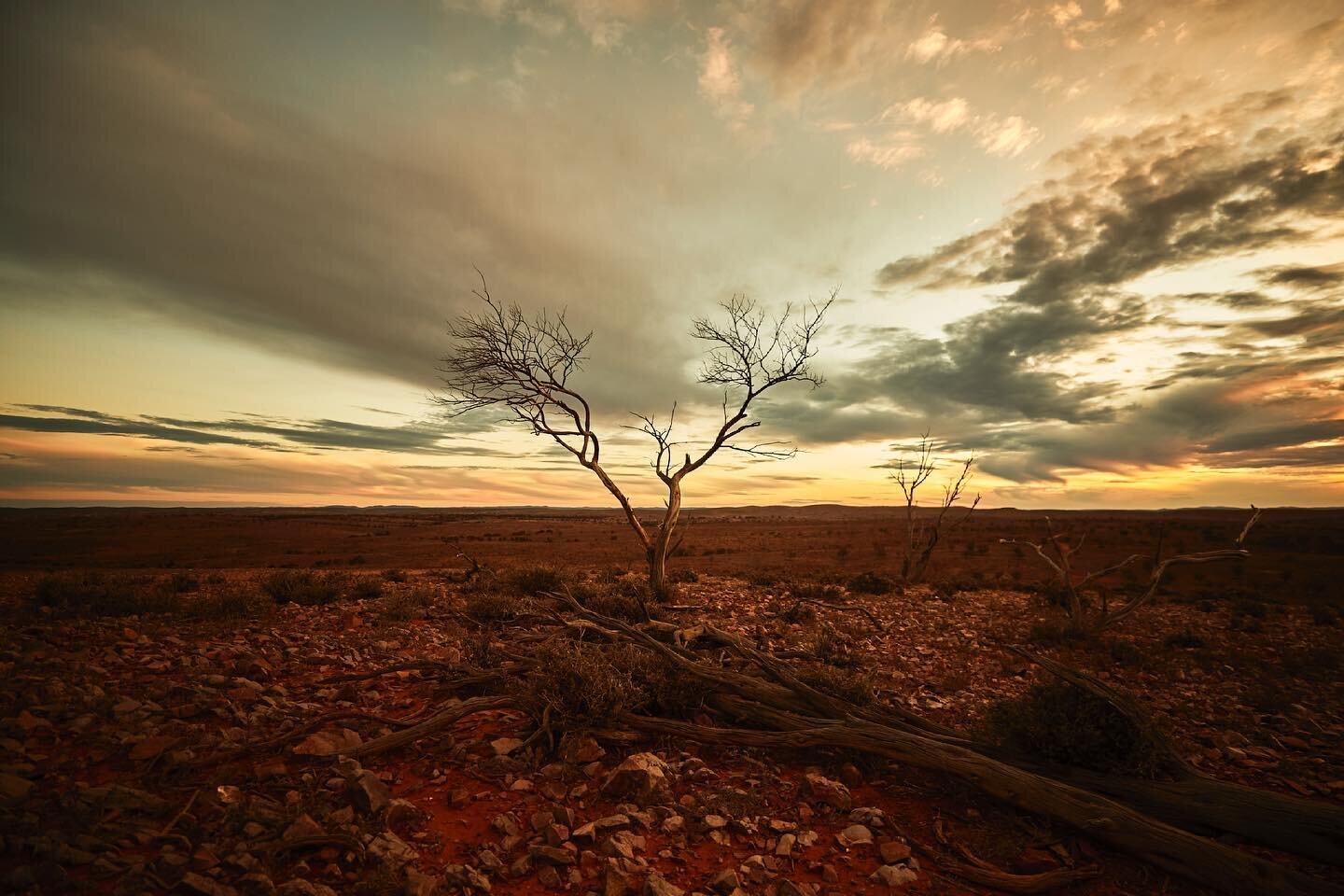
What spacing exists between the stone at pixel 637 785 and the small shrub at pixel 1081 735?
3389 mm

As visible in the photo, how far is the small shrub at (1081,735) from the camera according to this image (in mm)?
4781

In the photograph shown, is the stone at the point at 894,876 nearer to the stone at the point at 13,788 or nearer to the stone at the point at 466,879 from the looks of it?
the stone at the point at 466,879

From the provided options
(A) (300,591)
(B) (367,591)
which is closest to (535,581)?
(B) (367,591)

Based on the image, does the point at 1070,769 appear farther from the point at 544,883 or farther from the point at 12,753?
the point at 12,753

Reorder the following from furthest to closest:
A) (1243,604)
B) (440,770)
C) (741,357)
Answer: (1243,604)
(741,357)
(440,770)

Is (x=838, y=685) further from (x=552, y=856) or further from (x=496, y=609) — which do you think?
(x=496, y=609)

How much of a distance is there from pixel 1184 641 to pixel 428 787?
1397 cm

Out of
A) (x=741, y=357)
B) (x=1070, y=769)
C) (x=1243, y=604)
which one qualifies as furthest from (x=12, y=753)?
(x=1243, y=604)

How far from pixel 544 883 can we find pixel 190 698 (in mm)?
4296

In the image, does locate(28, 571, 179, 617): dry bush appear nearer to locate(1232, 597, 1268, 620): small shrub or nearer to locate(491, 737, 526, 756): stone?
locate(491, 737, 526, 756): stone

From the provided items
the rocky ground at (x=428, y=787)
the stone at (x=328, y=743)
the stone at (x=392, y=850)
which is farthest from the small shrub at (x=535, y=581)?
the stone at (x=392, y=850)

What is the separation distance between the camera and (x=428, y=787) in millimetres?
4418

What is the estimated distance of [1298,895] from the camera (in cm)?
332

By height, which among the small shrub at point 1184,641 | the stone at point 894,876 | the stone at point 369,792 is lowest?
the stone at point 894,876
